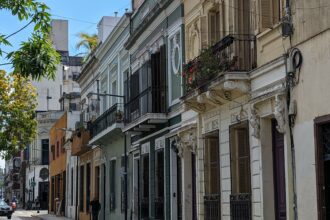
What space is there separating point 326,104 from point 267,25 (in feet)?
9.88

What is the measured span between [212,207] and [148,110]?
5.47 meters

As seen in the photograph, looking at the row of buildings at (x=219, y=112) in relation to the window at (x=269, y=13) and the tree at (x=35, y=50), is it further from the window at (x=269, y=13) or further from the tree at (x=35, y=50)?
the tree at (x=35, y=50)

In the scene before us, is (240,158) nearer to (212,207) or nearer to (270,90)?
(212,207)

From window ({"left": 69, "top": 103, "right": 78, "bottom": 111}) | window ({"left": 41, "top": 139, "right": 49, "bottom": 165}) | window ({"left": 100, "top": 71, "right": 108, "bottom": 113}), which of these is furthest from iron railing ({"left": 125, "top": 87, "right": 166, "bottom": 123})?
window ({"left": 41, "top": 139, "right": 49, "bottom": 165})

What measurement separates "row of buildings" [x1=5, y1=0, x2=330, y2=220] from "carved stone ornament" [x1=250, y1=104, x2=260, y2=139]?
20 mm

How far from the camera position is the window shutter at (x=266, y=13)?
12222 millimetres

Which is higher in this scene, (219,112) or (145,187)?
(219,112)

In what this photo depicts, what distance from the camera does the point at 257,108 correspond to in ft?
40.6

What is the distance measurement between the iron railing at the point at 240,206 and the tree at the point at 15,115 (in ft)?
52.2

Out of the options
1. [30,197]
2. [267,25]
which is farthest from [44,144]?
[267,25]

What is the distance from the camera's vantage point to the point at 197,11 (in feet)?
53.1

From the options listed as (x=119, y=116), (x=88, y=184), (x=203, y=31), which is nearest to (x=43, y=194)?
(x=88, y=184)

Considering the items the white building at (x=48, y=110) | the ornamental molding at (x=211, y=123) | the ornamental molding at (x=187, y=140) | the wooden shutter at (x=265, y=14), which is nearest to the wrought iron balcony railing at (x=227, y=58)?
the wooden shutter at (x=265, y=14)

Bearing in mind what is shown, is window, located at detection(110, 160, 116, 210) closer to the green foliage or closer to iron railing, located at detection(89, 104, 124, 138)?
iron railing, located at detection(89, 104, 124, 138)
